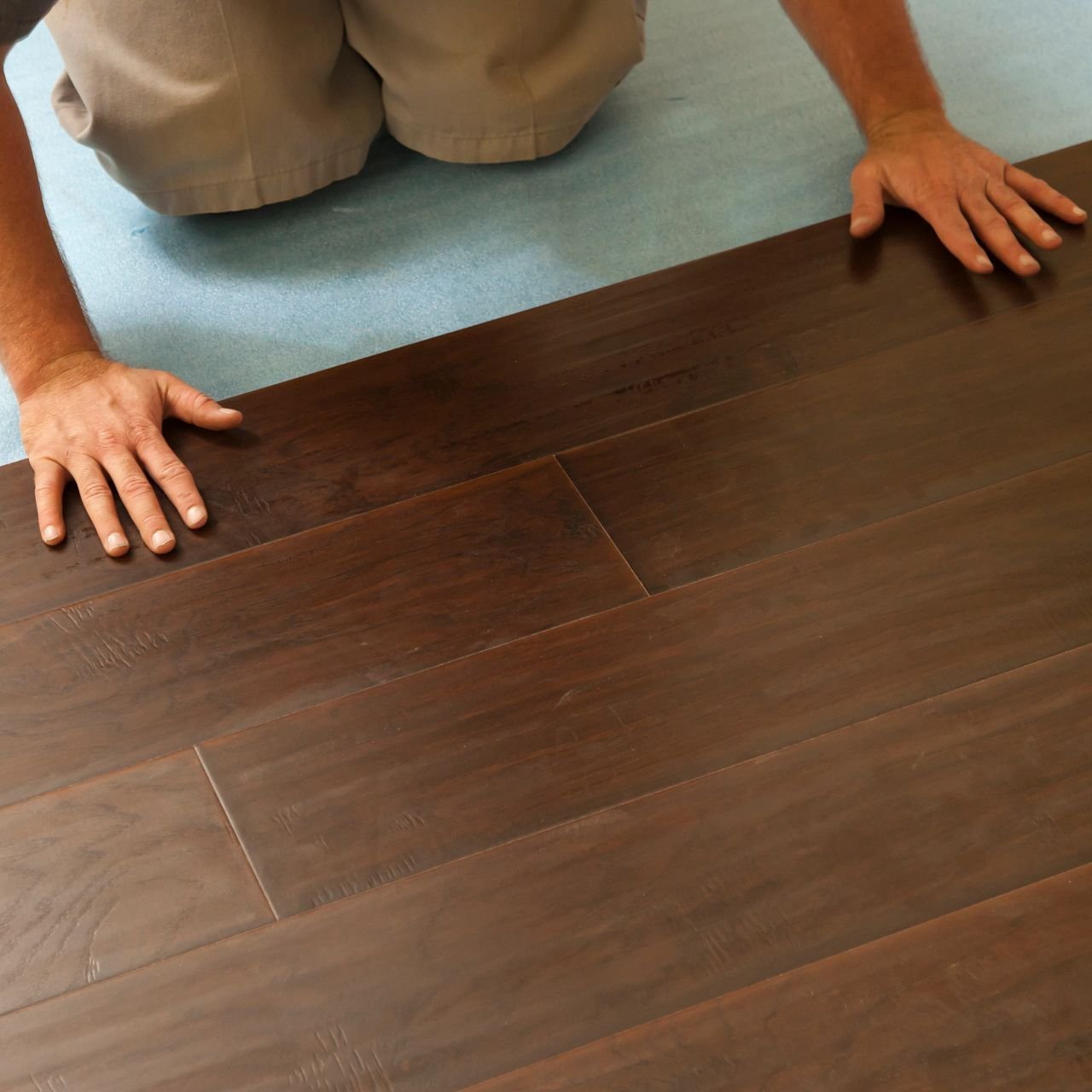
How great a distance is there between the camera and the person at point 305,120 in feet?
4.91

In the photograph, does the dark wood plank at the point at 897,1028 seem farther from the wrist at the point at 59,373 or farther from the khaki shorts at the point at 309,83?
the khaki shorts at the point at 309,83

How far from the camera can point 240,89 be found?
77.8 inches

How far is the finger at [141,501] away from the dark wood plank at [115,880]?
283 millimetres

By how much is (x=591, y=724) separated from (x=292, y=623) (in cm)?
32

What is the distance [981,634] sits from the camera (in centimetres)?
120

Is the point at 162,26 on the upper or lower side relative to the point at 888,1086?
upper

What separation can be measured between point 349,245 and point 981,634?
3.83ft

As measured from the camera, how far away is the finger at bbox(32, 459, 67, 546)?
4.53 feet

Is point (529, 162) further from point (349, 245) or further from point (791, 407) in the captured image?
point (791, 407)

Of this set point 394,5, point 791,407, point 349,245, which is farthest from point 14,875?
point 394,5

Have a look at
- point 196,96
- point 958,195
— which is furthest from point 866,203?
point 196,96

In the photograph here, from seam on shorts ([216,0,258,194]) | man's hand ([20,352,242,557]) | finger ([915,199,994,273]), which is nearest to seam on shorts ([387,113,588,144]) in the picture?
seam on shorts ([216,0,258,194])

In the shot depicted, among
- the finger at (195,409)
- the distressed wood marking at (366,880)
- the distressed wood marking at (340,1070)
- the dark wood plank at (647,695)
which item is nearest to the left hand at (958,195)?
the dark wood plank at (647,695)

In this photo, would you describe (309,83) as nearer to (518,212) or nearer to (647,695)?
(518,212)
